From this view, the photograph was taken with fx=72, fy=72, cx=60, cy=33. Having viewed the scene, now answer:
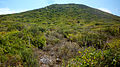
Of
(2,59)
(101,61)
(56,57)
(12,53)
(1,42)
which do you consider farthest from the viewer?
(56,57)

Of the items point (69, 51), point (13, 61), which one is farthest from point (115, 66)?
point (13, 61)

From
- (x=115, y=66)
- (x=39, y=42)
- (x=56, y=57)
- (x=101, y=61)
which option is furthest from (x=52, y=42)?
(x=115, y=66)

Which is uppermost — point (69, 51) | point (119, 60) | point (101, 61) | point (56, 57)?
point (119, 60)

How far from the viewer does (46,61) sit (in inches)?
118

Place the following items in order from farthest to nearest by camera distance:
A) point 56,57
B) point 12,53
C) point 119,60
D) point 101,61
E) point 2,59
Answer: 1. point 56,57
2. point 12,53
3. point 2,59
4. point 101,61
5. point 119,60

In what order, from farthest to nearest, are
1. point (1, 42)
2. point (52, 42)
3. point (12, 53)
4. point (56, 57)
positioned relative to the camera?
point (52, 42)
point (56, 57)
point (1, 42)
point (12, 53)

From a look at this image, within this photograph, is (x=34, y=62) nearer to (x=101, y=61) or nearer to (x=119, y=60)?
(x=101, y=61)

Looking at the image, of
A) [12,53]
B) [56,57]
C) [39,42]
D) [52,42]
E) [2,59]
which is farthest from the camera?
[52,42]

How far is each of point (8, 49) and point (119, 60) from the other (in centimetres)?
373

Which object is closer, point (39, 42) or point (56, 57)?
point (56, 57)

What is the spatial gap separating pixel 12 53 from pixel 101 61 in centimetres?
316

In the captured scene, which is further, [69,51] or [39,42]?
[39,42]

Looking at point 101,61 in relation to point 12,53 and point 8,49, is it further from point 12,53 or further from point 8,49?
point 8,49

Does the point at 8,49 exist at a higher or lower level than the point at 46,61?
higher
